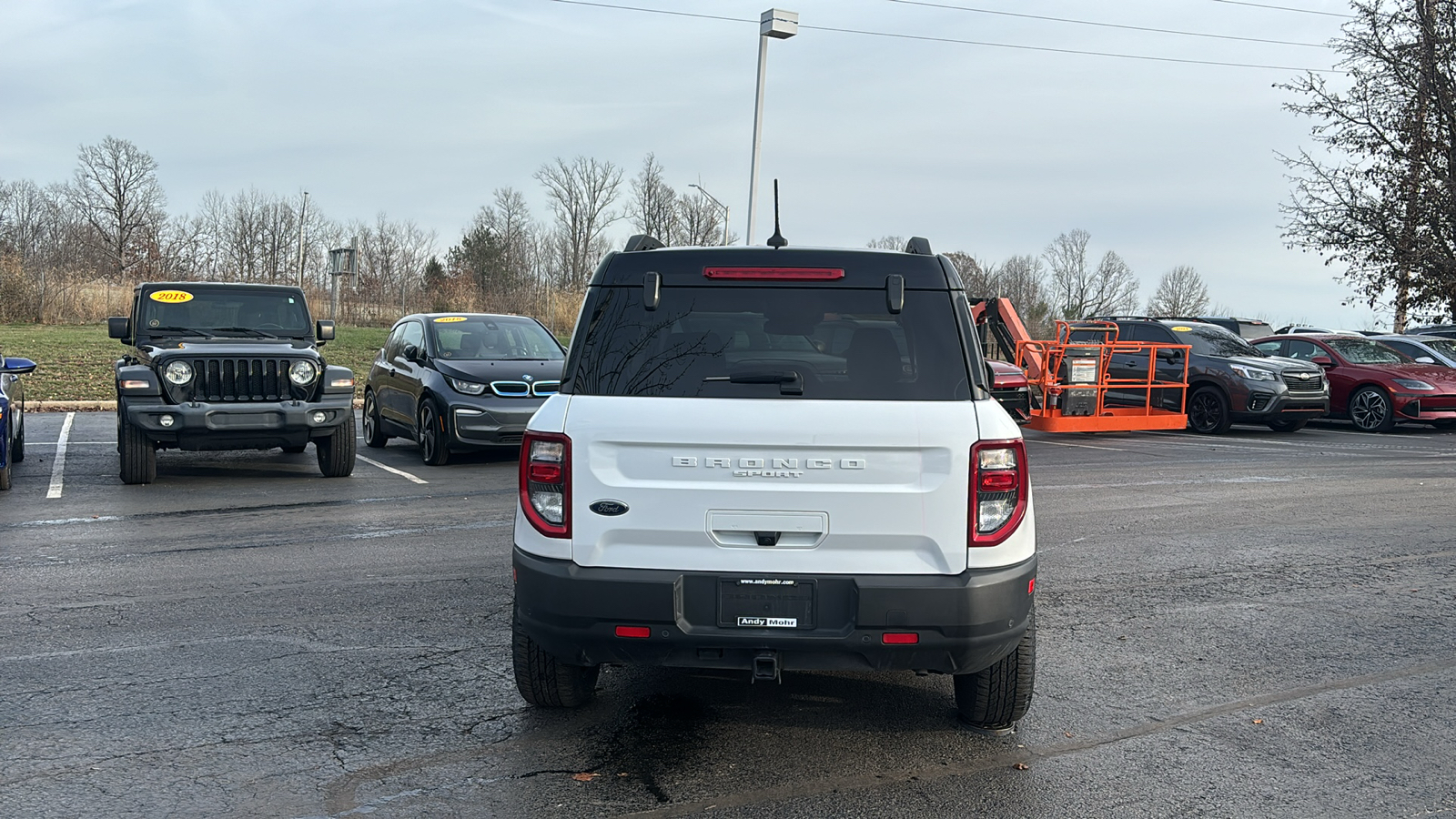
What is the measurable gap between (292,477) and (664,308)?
348 inches

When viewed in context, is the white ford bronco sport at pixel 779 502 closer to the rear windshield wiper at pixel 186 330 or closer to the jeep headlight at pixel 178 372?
the jeep headlight at pixel 178 372

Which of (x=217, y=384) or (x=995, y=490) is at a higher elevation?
(x=995, y=490)

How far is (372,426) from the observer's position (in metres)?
15.7

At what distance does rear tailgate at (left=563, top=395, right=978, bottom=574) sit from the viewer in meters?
3.96

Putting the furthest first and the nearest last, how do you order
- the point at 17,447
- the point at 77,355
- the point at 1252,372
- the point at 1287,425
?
the point at 77,355
the point at 1287,425
the point at 1252,372
the point at 17,447

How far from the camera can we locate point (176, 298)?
1241 cm

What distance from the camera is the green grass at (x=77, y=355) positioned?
20766 millimetres

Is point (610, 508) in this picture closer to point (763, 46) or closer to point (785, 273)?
point (785, 273)

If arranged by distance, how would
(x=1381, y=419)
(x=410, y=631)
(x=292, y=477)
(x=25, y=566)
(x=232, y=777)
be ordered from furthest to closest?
(x=1381, y=419) < (x=292, y=477) < (x=25, y=566) < (x=410, y=631) < (x=232, y=777)

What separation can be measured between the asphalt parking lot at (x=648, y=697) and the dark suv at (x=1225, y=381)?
9.92 meters

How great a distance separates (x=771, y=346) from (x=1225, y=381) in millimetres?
16670

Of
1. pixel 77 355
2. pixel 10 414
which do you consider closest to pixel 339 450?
pixel 10 414

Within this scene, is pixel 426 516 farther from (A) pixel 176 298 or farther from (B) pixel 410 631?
(A) pixel 176 298

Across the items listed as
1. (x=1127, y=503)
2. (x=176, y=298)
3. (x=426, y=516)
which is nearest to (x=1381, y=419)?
(x=1127, y=503)
